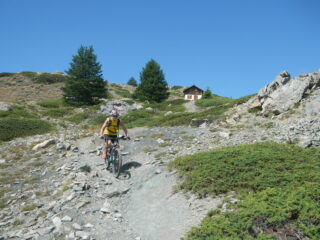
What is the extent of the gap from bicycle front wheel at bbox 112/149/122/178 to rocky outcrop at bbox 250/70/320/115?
13.7 meters

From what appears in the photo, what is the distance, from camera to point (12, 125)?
773 inches

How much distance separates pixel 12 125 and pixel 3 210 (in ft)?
45.3

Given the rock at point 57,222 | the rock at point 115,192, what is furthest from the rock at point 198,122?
the rock at point 57,222

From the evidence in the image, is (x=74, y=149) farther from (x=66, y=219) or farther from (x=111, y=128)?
(x=66, y=219)

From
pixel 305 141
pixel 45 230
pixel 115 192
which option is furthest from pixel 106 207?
pixel 305 141

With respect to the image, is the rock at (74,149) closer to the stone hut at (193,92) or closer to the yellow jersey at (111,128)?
the yellow jersey at (111,128)

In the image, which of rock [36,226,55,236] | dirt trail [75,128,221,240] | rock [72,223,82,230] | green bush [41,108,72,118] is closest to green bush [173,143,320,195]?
dirt trail [75,128,221,240]

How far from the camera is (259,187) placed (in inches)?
277

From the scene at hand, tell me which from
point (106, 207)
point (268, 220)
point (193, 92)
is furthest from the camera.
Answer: point (193, 92)

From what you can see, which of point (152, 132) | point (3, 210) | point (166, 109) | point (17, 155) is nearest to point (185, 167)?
point (3, 210)

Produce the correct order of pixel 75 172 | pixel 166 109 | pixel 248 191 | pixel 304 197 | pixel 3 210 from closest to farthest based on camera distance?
pixel 304 197 < pixel 248 191 < pixel 3 210 < pixel 75 172 < pixel 166 109

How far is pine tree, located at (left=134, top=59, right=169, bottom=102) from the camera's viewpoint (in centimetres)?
4856

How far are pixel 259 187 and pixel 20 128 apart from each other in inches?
755

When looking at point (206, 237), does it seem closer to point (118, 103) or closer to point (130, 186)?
point (130, 186)
